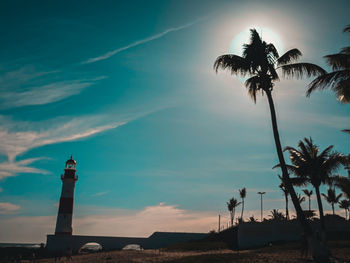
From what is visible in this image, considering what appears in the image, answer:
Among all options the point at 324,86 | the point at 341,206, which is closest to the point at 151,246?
the point at 324,86

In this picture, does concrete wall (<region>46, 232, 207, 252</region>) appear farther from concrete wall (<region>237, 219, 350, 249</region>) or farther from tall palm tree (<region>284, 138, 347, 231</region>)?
tall palm tree (<region>284, 138, 347, 231</region>)

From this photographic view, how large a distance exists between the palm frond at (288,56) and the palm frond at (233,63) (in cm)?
227

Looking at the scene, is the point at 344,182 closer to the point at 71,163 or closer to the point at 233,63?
the point at 233,63

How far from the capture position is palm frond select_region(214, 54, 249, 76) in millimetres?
19895

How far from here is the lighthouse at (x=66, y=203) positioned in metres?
42.6

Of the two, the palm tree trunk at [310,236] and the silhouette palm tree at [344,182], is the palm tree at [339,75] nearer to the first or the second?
the palm tree trunk at [310,236]

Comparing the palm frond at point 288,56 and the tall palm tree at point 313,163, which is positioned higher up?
the palm frond at point 288,56

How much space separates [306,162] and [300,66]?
11668 millimetres

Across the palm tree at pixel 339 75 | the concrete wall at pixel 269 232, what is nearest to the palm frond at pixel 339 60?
the palm tree at pixel 339 75

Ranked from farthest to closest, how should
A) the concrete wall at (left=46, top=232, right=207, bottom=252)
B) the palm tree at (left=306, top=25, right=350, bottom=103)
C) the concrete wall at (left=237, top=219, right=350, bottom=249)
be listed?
1. the concrete wall at (left=46, top=232, right=207, bottom=252)
2. the concrete wall at (left=237, top=219, right=350, bottom=249)
3. the palm tree at (left=306, top=25, right=350, bottom=103)

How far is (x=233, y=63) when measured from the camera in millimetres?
19984

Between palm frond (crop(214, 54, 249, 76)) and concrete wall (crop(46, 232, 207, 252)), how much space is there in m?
35.5

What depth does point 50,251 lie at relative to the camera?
41.2 meters

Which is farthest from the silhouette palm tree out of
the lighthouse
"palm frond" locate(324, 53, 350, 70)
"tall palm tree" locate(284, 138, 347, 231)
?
the lighthouse
